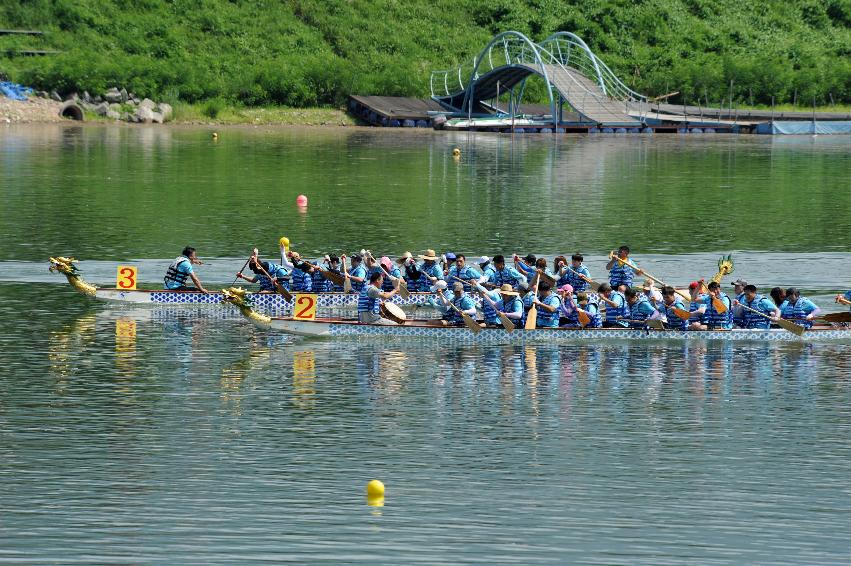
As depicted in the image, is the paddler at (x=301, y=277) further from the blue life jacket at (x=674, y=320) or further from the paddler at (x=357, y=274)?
the blue life jacket at (x=674, y=320)

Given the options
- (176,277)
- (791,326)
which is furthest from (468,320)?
(176,277)

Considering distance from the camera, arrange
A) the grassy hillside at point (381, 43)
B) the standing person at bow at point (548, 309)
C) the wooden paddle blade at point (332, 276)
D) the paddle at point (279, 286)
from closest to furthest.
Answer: the standing person at bow at point (548, 309)
the paddle at point (279, 286)
the wooden paddle blade at point (332, 276)
the grassy hillside at point (381, 43)

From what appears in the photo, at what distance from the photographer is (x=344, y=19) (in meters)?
146

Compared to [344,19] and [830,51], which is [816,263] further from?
[830,51]

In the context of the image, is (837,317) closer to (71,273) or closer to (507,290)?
(507,290)

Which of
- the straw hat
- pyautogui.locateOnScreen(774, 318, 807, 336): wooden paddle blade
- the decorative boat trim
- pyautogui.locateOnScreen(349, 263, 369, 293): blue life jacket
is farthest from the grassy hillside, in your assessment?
pyautogui.locateOnScreen(774, 318, 807, 336): wooden paddle blade

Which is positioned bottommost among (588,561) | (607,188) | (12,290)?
(588,561)

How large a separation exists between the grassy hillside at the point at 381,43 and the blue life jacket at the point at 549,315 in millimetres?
95399

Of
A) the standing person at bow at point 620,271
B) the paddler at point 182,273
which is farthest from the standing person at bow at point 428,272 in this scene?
the paddler at point 182,273

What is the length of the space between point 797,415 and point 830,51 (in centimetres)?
13616

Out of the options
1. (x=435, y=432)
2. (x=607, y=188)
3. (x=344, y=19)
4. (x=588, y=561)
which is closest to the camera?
(x=588, y=561)

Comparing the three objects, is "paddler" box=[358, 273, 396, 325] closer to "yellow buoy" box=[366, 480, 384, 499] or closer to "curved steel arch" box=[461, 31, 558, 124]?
"yellow buoy" box=[366, 480, 384, 499]

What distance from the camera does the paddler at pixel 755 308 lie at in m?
35.4

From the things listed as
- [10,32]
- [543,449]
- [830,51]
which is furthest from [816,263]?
[830,51]
